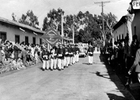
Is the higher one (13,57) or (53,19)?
(53,19)

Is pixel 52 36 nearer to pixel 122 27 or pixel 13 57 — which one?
pixel 13 57

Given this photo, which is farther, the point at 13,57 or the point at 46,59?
the point at 13,57

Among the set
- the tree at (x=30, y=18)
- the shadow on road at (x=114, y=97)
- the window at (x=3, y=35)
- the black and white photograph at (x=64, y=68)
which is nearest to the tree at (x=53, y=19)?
the tree at (x=30, y=18)

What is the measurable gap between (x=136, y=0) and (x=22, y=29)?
1528 cm

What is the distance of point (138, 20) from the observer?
14195mm

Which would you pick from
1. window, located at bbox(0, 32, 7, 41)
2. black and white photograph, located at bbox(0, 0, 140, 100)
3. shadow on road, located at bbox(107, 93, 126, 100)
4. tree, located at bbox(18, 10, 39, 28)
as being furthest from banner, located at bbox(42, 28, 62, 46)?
tree, located at bbox(18, 10, 39, 28)

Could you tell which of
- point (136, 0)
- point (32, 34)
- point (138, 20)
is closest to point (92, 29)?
point (32, 34)

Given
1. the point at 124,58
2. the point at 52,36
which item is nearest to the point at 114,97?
the point at 124,58

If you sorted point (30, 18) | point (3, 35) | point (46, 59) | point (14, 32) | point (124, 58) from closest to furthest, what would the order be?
point (124, 58), point (46, 59), point (3, 35), point (14, 32), point (30, 18)

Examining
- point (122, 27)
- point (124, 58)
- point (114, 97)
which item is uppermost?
point (122, 27)

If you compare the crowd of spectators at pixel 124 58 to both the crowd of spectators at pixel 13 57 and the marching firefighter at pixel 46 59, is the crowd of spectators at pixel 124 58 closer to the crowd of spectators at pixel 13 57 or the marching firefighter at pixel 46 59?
the marching firefighter at pixel 46 59

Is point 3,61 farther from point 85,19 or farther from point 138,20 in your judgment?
point 85,19

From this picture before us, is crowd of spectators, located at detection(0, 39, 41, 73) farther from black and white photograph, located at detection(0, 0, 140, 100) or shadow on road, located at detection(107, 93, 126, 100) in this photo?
shadow on road, located at detection(107, 93, 126, 100)

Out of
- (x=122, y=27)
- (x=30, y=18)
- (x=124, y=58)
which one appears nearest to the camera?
(x=124, y=58)
